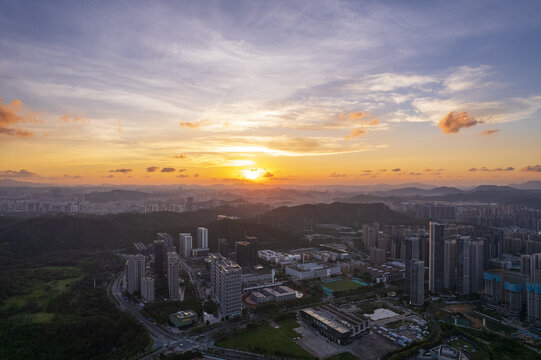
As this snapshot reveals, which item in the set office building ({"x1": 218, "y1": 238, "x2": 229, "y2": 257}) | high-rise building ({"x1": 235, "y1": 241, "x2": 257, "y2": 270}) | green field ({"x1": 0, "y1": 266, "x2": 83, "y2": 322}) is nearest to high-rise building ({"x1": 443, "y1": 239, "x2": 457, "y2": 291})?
high-rise building ({"x1": 235, "y1": 241, "x2": 257, "y2": 270})

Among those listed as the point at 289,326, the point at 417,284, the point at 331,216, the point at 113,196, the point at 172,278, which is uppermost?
the point at 113,196

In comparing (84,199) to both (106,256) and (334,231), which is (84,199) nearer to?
(106,256)

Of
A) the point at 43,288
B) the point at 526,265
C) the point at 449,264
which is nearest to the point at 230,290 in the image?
the point at 43,288

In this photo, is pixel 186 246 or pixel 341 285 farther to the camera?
pixel 186 246

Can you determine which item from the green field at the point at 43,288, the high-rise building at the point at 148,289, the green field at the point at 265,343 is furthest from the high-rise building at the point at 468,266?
the green field at the point at 43,288

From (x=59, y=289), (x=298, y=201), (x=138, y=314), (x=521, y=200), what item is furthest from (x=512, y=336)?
(x=298, y=201)

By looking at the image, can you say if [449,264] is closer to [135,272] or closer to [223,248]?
[223,248]
